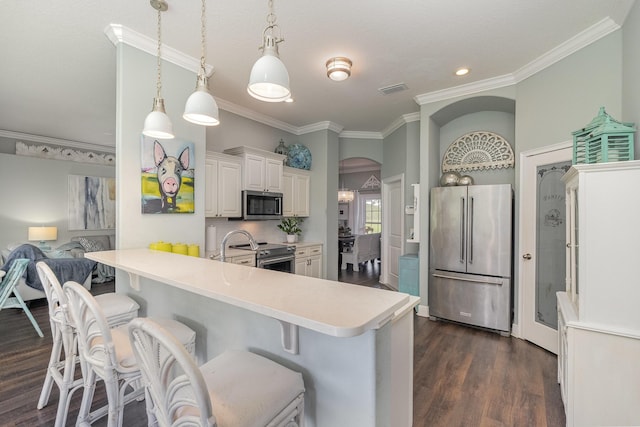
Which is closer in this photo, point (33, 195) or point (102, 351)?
point (102, 351)

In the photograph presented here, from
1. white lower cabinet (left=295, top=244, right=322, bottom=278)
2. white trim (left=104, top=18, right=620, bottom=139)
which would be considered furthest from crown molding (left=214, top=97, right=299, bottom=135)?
white lower cabinet (left=295, top=244, right=322, bottom=278)

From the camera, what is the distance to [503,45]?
8.80 ft

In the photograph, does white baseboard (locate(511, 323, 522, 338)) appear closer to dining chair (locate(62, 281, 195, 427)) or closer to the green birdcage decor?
the green birdcage decor

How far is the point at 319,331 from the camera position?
2.86 feet

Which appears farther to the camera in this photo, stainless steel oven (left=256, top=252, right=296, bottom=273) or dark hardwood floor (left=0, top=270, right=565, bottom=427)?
stainless steel oven (left=256, top=252, right=296, bottom=273)

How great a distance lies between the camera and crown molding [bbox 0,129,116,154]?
5.35m

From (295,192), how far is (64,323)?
358 cm

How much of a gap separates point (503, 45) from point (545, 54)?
1.64ft

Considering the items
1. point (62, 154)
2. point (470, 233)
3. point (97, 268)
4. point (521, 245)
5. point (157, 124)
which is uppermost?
point (62, 154)

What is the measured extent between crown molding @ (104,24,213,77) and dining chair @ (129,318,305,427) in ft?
8.28

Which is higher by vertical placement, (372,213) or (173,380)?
(372,213)

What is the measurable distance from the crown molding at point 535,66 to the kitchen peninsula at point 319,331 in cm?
286

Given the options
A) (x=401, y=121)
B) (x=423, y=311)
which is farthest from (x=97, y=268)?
(x=401, y=121)

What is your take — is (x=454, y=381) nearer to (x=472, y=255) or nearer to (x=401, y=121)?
Result: (x=472, y=255)
